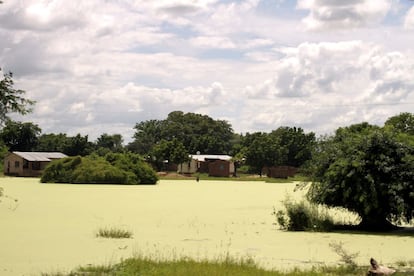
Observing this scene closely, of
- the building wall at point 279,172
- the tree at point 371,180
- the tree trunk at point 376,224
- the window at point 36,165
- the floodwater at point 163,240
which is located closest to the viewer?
the floodwater at point 163,240

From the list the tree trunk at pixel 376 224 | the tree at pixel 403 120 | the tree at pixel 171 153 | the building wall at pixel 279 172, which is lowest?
the tree trunk at pixel 376 224

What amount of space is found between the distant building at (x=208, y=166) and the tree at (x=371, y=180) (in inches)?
2118

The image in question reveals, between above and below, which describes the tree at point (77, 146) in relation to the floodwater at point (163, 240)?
above

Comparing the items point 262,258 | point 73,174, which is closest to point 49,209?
point 262,258

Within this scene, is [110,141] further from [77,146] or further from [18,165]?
[18,165]

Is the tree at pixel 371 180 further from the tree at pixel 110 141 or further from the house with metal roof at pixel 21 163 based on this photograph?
the tree at pixel 110 141

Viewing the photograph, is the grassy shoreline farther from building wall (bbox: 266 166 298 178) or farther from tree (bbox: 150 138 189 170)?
tree (bbox: 150 138 189 170)

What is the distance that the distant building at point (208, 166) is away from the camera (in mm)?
69562

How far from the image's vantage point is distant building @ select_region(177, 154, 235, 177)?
69562 mm

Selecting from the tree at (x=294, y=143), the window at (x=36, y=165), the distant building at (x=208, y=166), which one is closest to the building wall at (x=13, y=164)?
the window at (x=36, y=165)

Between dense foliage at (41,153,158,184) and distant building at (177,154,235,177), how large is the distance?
24.3 metres

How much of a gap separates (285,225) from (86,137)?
65.2 meters

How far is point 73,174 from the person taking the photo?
142 feet

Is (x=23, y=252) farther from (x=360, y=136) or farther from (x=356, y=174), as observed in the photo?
(x=360, y=136)
